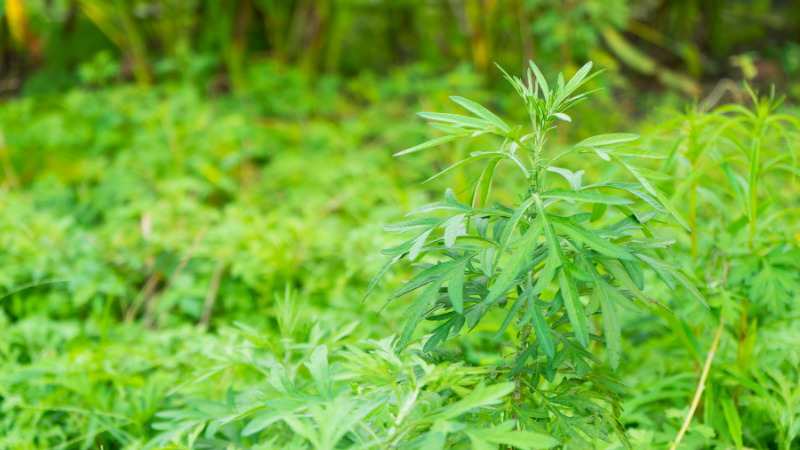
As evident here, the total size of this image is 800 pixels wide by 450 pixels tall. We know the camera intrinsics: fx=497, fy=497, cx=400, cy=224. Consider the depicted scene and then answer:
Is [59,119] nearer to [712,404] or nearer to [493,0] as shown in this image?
[493,0]

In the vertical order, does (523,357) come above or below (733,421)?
above

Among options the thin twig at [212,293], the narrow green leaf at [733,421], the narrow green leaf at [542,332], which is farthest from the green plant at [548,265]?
the thin twig at [212,293]

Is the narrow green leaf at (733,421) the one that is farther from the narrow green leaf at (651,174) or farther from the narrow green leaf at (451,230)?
the narrow green leaf at (451,230)

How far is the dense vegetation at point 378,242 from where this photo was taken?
62 centimetres

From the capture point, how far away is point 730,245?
0.98m

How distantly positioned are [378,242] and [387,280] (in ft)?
0.61

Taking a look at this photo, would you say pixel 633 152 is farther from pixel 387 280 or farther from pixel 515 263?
pixel 387 280

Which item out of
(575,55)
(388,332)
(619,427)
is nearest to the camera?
(619,427)

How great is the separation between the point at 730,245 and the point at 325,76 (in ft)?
9.53

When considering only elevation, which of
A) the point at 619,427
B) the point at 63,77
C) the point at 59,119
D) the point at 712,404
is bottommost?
the point at 712,404

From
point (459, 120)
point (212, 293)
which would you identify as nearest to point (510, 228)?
point (459, 120)

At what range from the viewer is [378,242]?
1.50 meters

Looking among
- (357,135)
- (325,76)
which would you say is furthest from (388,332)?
(325,76)

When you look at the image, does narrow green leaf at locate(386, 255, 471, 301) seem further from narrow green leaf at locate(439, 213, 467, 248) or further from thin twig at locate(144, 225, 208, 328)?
thin twig at locate(144, 225, 208, 328)
